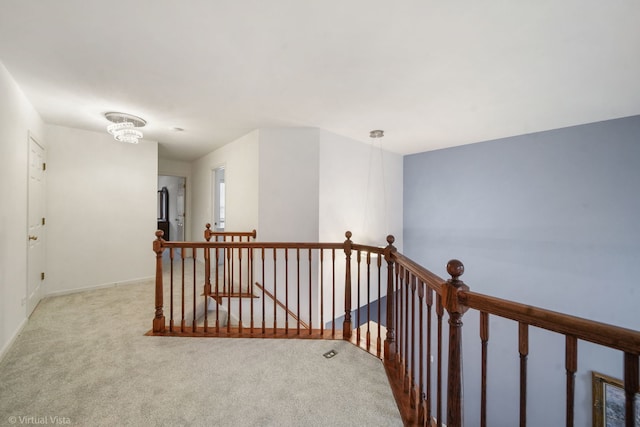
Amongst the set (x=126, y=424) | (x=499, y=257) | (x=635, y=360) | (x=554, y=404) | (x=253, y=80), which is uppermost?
(x=253, y=80)

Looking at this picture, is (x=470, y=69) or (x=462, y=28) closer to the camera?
(x=462, y=28)

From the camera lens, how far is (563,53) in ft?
6.17

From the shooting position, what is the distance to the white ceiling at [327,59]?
4.97ft

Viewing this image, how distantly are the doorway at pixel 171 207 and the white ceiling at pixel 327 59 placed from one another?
11.6 ft

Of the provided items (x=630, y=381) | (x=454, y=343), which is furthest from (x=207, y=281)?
(x=630, y=381)

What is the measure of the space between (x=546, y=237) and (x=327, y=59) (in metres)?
3.78

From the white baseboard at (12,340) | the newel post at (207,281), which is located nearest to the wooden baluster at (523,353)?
the newel post at (207,281)

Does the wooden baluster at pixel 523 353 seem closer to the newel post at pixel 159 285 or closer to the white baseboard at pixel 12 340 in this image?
the newel post at pixel 159 285

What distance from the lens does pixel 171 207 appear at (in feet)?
24.6

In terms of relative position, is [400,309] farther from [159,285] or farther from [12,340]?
[12,340]

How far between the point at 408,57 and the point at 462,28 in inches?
14.9

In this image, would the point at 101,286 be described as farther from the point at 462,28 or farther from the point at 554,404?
the point at 554,404

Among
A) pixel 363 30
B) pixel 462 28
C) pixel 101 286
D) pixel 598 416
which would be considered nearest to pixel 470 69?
pixel 462 28

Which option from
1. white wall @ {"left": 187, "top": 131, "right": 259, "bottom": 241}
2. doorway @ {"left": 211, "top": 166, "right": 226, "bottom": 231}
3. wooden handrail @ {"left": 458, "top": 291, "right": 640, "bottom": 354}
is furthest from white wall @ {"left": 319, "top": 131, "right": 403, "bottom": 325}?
wooden handrail @ {"left": 458, "top": 291, "right": 640, "bottom": 354}
